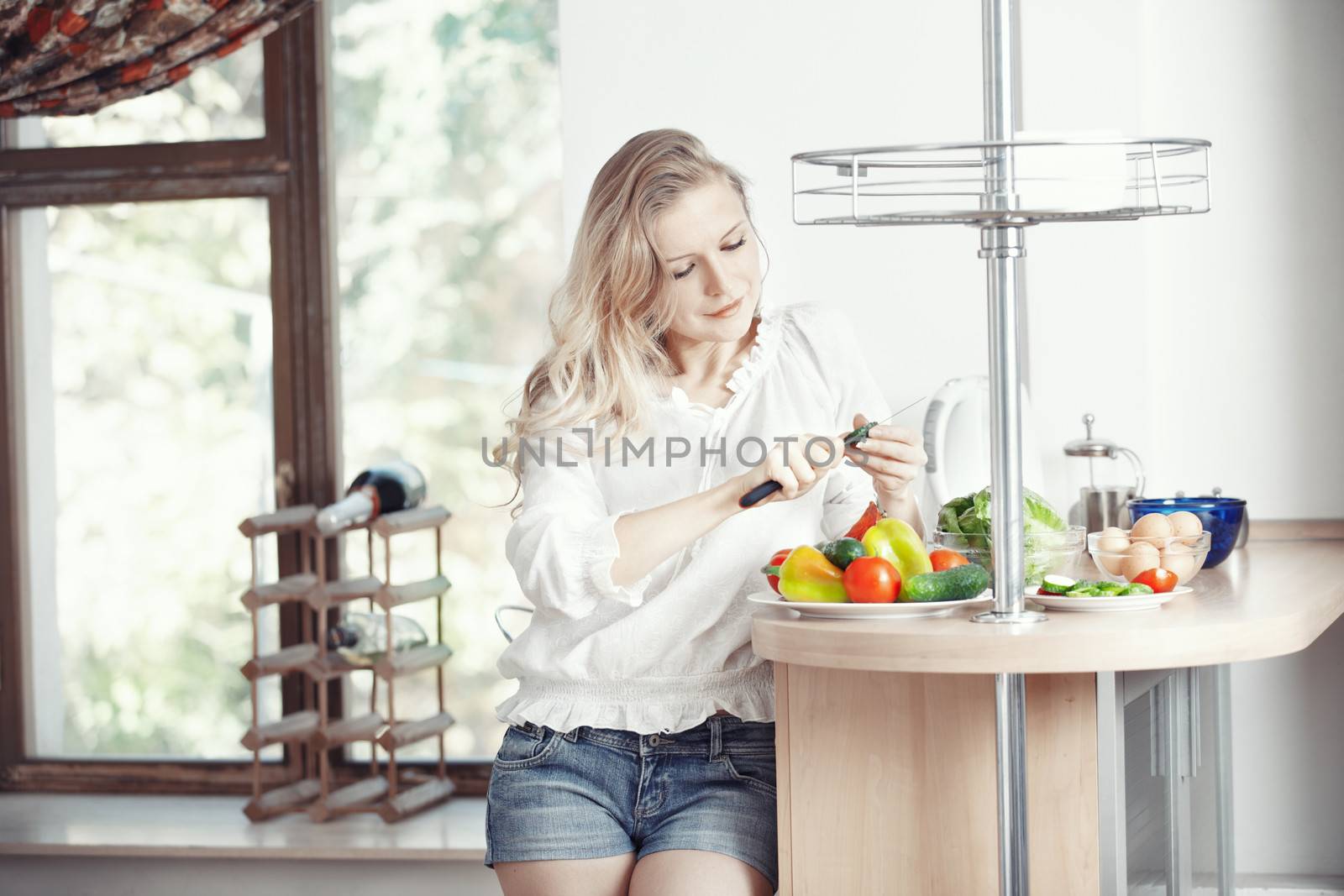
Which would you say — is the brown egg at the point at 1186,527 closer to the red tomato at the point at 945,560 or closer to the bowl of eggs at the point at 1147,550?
the bowl of eggs at the point at 1147,550

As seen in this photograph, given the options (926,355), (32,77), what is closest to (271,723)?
(32,77)

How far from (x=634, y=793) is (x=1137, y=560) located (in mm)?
683

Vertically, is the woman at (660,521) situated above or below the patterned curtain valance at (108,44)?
below

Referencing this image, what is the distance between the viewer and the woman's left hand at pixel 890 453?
1652 mm

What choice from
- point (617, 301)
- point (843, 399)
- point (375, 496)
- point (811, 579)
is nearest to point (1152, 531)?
point (811, 579)

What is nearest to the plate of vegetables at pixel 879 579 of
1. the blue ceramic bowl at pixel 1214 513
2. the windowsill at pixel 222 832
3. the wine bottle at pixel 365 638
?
the blue ceramic bowl at pixel 1214 513

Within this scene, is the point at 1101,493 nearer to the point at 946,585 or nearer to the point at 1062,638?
the point at 946,585

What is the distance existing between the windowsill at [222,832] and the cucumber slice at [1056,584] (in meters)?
1.55

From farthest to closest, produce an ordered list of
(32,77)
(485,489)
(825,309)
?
(485,489) < (32,77) < (825,309)

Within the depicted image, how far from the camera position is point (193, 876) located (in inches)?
114

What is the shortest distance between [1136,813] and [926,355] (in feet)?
3.43

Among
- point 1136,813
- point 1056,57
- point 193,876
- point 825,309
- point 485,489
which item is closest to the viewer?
point 1136,813

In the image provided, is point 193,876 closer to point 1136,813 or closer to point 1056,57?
point 1136,813

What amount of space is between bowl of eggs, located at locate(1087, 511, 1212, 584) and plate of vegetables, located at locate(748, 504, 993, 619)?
0.13 meters
